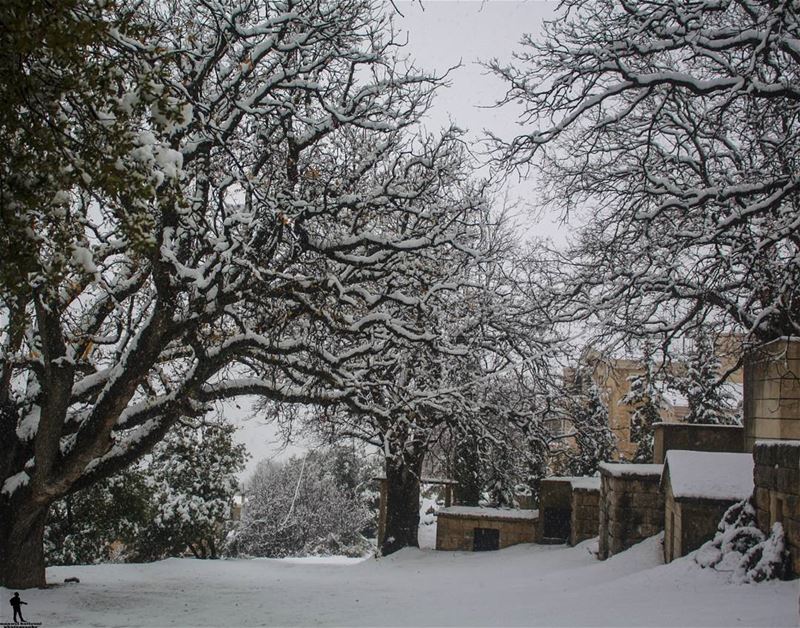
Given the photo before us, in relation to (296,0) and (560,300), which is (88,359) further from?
(560,300)

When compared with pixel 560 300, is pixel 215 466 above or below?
below

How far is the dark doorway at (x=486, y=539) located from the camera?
19.8 metres

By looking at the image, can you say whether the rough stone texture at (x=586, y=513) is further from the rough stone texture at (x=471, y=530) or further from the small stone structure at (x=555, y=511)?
the rough stone texture at (x=471, y=530)

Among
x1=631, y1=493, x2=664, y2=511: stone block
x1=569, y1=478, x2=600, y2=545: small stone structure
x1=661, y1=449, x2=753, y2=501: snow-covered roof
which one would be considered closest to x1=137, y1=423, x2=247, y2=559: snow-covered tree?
x1=569, y1=478, x2=600, y2=545: small stone structure

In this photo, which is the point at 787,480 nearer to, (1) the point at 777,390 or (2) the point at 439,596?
(1) the point at 777,390

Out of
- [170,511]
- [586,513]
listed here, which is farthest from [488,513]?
[170,511]

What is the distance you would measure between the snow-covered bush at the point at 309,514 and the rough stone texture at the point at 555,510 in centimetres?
1696

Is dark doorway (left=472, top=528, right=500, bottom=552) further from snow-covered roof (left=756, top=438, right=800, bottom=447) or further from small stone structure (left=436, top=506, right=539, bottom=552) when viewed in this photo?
snow-covered roof (left=756, top=438, right=800, bottom=447)

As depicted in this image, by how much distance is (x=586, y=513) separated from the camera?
1515 centimetres

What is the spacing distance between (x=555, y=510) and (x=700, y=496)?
10293 millimetres

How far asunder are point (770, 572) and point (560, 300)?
7.02 metres

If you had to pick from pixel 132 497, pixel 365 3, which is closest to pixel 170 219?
pixel 365 3

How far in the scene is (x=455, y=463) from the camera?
63.7 ft

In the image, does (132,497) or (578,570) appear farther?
(132,497)
